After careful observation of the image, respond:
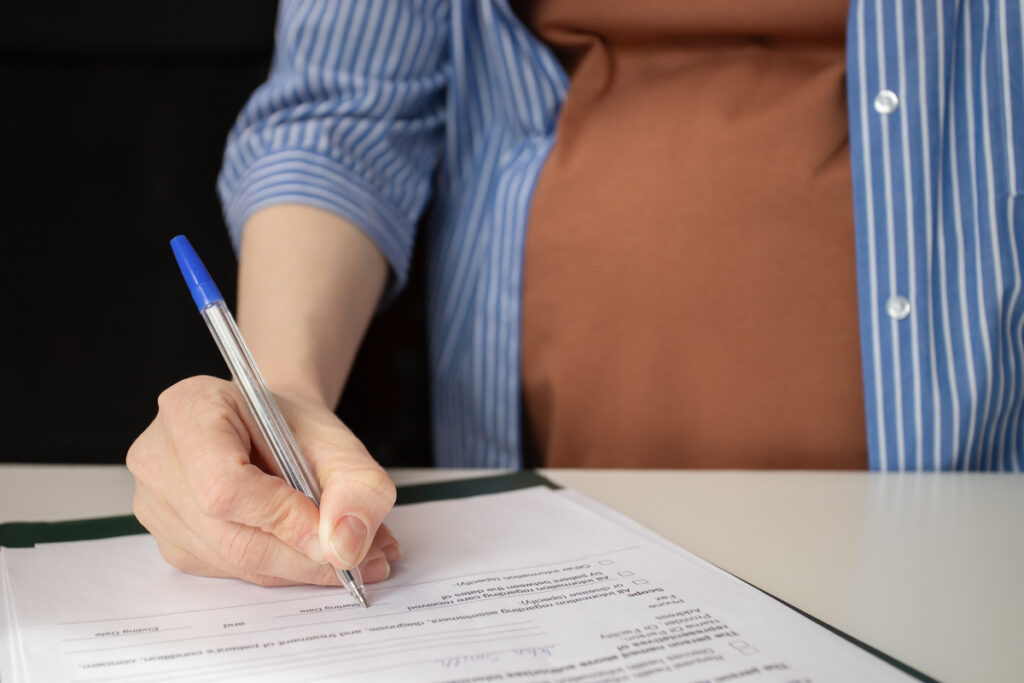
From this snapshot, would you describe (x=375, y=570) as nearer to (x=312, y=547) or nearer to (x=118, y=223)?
(x=312, y=547)

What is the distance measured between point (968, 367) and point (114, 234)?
859mm

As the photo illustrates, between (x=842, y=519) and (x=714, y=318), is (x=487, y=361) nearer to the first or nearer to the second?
(x=714, y=318)

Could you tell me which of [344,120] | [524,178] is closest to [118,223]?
[344,120]

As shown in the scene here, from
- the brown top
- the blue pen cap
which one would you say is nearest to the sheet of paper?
the blue pen cap

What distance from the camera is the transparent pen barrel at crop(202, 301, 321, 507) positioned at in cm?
36

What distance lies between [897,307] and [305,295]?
416 millimetres

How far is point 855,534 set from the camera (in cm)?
44

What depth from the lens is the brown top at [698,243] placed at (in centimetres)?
61

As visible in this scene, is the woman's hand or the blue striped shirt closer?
the woman's hand

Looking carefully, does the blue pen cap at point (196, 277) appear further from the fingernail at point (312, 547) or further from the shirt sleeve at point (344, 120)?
the shirt sleeve at point (344, 120)

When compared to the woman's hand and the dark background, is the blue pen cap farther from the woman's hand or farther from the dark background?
the dark background

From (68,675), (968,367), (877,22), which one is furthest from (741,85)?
(68,675)

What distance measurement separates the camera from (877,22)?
577mm

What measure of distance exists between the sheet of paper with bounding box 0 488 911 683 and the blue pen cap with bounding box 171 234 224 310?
0.13 metres
